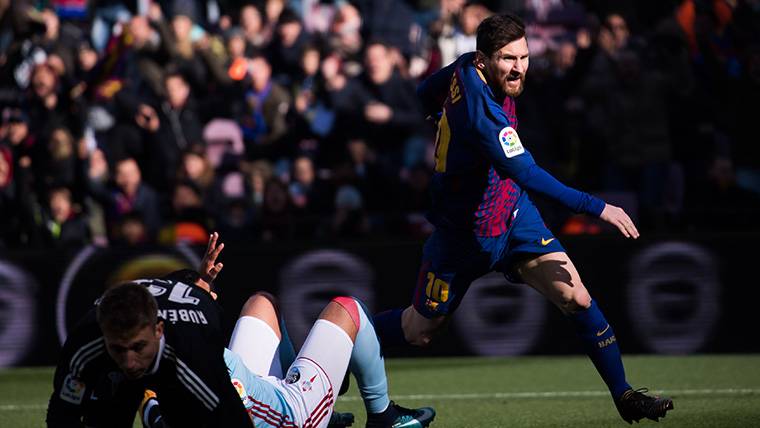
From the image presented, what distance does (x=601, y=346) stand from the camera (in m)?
6.69

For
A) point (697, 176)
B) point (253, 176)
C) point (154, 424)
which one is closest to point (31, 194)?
point (253, 176)

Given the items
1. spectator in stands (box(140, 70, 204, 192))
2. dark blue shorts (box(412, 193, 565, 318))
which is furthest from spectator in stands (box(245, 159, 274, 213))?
dark blue shorts (box(412, 193, 565, 318))

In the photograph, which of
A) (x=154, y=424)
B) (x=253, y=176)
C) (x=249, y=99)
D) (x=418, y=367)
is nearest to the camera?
(x=154, y=424)

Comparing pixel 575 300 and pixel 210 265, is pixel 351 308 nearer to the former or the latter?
pixel 210 265

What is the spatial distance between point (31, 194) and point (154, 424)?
7.37 m

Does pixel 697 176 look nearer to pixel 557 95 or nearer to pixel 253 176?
pixel 557 95

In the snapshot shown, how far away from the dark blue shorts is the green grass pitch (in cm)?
78

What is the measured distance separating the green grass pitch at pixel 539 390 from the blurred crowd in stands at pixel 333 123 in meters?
1.55

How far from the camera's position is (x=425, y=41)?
1474cm

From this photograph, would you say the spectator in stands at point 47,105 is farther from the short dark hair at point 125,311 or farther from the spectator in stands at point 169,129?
the short dark hair at point 125,311

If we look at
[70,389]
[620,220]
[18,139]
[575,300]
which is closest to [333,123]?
[18,139]

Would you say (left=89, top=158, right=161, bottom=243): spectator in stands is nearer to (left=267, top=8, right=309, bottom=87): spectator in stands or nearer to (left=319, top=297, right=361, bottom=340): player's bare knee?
(left=267, top=8, right=309, bottom=87): spectator in stands

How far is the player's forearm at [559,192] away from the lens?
6234mm

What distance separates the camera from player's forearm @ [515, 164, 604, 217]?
6.23 m
